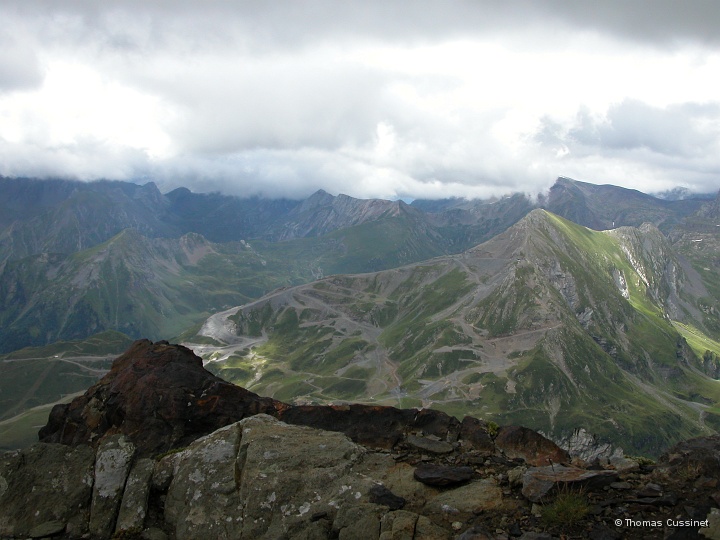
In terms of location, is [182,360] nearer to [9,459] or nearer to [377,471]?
[9,459]

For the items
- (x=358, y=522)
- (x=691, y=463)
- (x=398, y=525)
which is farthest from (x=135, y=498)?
(x=691, y=463)

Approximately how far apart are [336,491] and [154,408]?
14.0m

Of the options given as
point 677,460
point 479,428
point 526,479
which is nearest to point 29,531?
point 526,479

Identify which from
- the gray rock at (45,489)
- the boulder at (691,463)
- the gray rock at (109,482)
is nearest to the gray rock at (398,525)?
the gray rock at (109,482)

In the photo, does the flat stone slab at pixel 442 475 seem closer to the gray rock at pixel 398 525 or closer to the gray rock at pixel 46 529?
the gray rock at pixel 398 525

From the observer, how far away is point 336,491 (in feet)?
57.2

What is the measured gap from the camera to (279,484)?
693 inches

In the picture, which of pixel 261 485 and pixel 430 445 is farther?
pixel 430 445

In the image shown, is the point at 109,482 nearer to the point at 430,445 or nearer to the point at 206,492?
the point at 206,492

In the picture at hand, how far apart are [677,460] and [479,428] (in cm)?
877

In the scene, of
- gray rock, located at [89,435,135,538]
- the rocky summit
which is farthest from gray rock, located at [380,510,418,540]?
gray rock, located at [89,435,135,538]

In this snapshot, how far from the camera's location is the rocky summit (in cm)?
1515

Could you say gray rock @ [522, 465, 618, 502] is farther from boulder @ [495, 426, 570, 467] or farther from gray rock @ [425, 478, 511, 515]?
boulder @ [495, 426, 570, 467]

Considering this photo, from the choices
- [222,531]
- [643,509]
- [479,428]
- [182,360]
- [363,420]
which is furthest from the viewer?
[182,360]
